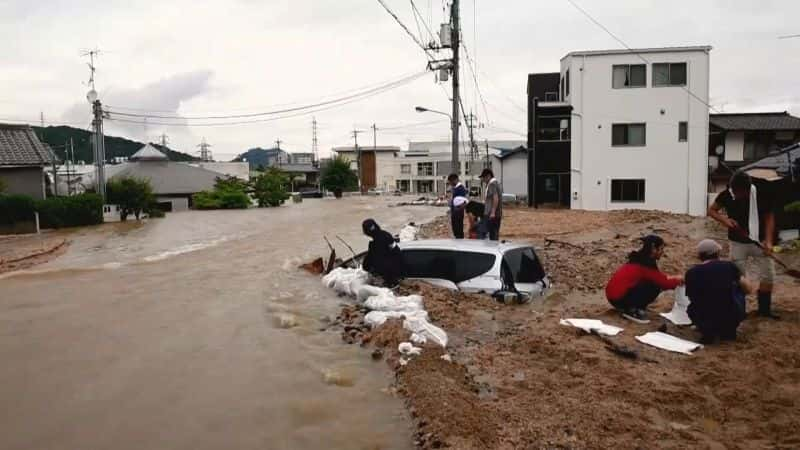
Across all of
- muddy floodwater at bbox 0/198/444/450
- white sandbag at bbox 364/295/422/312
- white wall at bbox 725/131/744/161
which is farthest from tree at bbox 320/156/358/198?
white sandbag at bbox 364/295/422/312

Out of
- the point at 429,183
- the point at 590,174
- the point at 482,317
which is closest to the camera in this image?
the point at 482,317

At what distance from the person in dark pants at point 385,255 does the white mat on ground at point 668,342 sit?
134 inches

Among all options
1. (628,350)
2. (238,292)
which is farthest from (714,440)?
(238,292)

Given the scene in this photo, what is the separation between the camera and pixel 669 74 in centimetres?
3122

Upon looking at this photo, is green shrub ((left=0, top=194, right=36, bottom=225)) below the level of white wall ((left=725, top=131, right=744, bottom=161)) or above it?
below

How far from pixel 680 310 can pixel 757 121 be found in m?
33.2

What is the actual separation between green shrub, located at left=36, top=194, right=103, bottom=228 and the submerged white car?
2434cm

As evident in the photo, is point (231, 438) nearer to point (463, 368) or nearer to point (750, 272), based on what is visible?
point (463, 368)

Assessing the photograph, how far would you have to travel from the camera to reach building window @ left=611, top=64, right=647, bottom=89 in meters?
31.3

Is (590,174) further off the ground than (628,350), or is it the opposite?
(590,174)

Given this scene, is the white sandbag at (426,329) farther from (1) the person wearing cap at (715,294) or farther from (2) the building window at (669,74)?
(2) the building window at (669,74)

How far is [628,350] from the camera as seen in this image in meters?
6.39

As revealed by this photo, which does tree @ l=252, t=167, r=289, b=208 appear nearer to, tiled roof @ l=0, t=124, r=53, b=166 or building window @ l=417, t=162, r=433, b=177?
tiled roof @ l=0, t=124, r=53, b=166

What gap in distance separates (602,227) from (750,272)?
15213 millimetres
